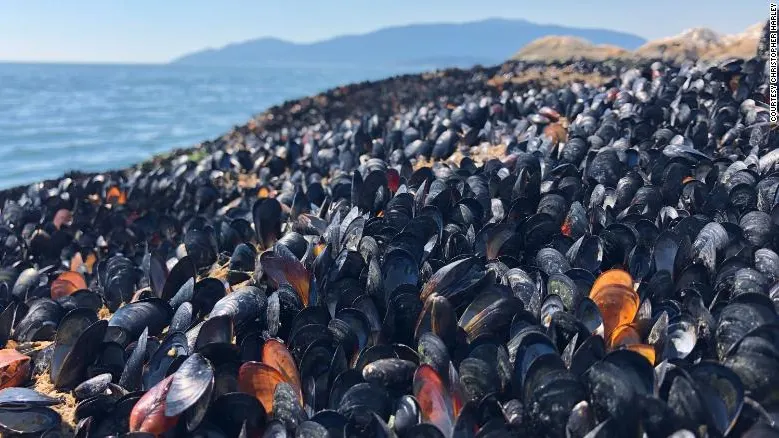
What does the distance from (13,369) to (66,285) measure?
6.02 ft

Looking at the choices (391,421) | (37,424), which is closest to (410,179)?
(391,421)

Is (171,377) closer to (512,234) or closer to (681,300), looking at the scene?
(512,234)

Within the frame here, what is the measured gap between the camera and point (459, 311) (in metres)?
3.31

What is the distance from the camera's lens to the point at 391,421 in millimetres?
2656

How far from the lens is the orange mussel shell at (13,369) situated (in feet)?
11.2

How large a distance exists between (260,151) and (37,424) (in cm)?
813

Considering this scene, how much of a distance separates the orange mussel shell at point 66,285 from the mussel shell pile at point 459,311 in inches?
0.5

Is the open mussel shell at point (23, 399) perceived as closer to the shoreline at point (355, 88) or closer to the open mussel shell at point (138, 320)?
the open mussel shell at point (138, 320)

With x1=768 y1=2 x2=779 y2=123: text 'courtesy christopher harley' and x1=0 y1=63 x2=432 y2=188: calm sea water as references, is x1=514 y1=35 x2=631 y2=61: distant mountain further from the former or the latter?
x1=768 y1=2 x2=779 y2=123: text 'courtesy christopher harley'

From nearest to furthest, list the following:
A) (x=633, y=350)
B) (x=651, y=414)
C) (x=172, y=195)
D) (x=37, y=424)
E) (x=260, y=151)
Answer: (x=651, y=414) < (x=633, y=350) < (x=37, y=424) < (x=172, y=195) < (x=260, y=151)

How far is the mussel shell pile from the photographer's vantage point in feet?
8.02

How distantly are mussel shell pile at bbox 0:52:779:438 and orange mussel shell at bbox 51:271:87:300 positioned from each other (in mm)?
13

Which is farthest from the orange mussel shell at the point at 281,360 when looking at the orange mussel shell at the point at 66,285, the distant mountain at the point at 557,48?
the distant mountain at the point at 557,48

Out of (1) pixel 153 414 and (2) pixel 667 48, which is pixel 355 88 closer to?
(1) pixel 153 414
